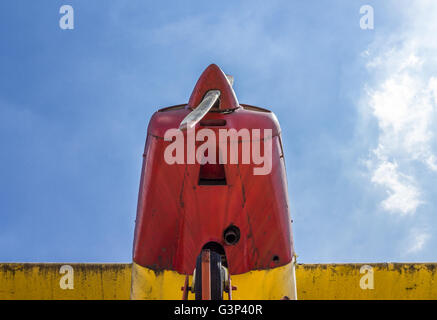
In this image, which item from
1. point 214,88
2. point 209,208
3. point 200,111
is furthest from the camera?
point 214,88

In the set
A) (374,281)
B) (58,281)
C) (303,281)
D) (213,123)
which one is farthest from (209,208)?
(374,281)

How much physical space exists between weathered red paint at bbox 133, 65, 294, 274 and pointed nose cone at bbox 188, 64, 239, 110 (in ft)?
0.03

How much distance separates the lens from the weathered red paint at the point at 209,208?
12.6ft

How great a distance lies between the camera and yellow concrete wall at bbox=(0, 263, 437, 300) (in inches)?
288

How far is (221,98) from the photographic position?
4.08m

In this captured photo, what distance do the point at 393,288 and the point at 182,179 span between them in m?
5.22

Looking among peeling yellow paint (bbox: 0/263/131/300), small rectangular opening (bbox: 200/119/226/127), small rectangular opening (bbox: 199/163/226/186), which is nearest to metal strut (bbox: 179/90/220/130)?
small rectangular opening (bbox: 200/119/226/127)

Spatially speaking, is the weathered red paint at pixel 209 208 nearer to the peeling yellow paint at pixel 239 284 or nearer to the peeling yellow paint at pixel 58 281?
the peeling yellow paint at pixel 239 284

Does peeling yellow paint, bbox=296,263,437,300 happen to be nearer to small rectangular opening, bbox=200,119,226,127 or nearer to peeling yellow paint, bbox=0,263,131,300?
peeling yellow paint, bbox=0,263,131,300

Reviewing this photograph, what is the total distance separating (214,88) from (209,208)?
3.76 ft

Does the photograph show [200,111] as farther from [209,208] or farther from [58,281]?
[58,281]

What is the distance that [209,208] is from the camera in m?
3.84
